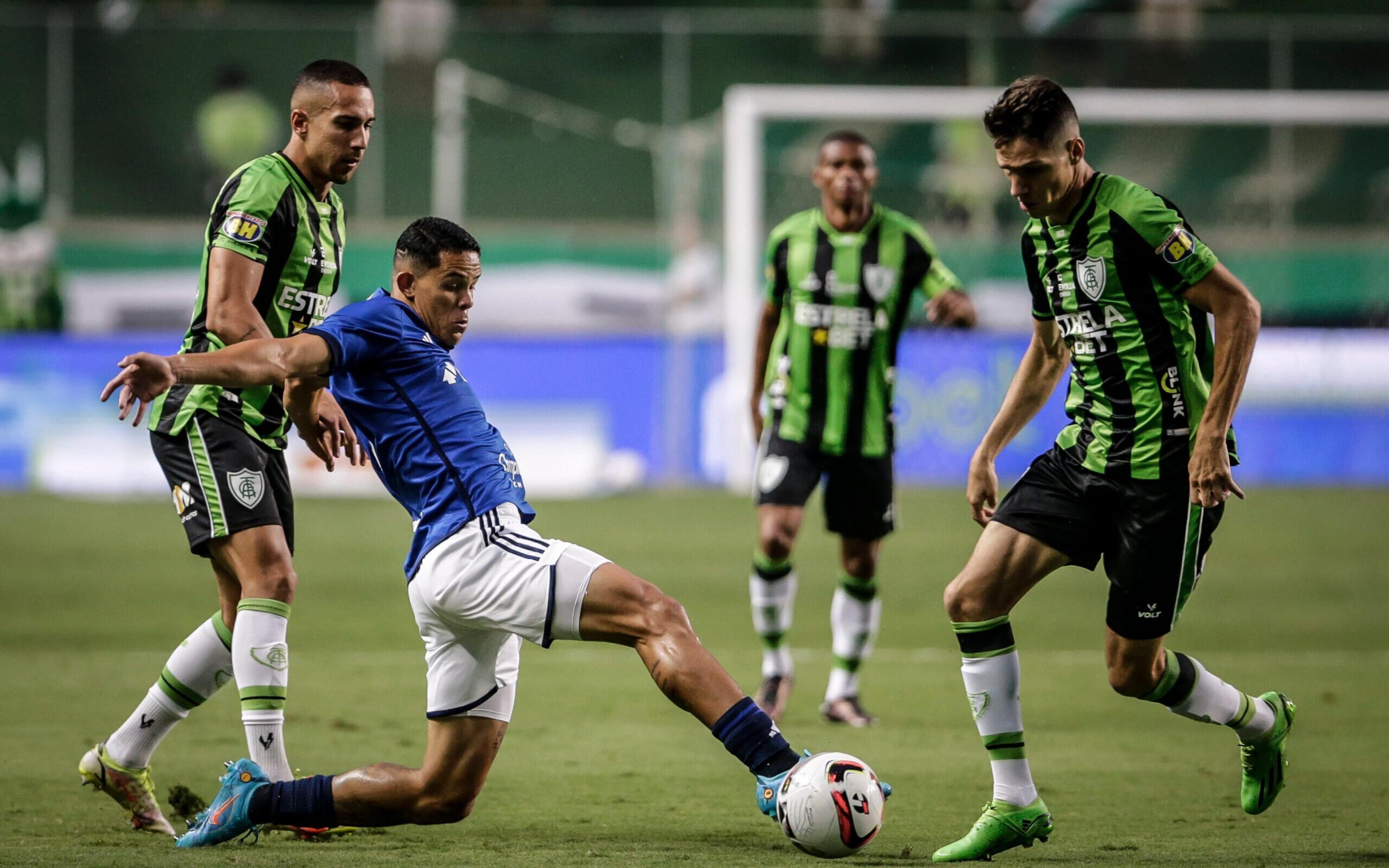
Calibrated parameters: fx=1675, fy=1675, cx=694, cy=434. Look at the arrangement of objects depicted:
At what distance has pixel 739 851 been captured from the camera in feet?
15.3

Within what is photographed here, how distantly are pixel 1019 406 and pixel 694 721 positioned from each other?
7.88 ft

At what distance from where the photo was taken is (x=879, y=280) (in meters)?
7.71

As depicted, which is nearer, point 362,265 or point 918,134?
point 918,134

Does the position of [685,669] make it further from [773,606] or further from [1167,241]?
[773,606]

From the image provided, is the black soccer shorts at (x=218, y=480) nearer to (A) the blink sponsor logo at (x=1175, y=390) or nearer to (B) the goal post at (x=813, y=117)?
(A) the blink sponsor logo at (x=1175, y=390)

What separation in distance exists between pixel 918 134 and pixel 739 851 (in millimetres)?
13719

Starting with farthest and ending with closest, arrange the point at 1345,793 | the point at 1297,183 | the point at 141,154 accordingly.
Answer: the point at 141,154
the point at 1297,183
the point at 1345,793

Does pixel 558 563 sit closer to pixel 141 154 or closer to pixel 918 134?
pixel 918 134

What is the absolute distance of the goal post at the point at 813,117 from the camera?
53.2 feet

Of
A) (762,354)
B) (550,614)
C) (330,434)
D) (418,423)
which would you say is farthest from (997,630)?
(762,354)

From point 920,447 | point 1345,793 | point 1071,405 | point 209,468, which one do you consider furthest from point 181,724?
point 920,447

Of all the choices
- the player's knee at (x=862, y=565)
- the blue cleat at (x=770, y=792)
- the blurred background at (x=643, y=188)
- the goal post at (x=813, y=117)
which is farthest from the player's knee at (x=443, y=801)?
the blurred background at (x=643, y=188)

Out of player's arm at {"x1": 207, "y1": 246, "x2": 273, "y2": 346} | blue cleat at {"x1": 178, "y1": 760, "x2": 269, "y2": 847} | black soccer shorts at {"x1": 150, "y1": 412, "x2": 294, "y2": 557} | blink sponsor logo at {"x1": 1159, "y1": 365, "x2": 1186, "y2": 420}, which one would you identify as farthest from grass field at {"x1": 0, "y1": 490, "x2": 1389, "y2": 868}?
player's arm at {"x1": 207, "y1": 246, "x2": 273, "y2": 346}

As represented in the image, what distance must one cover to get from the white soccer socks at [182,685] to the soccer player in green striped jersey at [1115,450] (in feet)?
7.41
